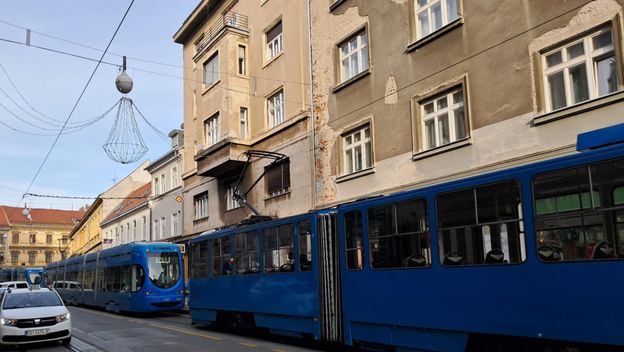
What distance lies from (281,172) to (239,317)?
357 inches

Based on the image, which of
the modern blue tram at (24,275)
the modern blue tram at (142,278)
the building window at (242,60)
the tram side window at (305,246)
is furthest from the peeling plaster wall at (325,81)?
the modern blue tram at (24,275)

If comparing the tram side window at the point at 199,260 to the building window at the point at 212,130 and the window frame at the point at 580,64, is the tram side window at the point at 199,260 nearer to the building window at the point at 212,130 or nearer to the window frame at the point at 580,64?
the window frame at the point at 580,64

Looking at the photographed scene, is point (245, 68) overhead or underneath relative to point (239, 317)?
overhead

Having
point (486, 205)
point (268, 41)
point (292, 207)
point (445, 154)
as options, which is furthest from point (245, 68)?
point (486, 205)

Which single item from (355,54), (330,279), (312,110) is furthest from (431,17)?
(330,279)

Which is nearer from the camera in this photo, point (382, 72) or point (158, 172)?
point (382, 72)

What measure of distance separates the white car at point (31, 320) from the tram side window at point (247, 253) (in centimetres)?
420

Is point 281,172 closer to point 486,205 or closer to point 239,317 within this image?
point 239,317

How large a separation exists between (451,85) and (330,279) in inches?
260

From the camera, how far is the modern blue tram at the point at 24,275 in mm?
57062

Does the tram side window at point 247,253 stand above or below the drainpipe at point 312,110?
below

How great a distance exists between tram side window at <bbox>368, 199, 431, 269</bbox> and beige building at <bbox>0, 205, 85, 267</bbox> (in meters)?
105

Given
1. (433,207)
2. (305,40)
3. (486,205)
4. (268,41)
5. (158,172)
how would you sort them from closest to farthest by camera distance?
(486,205) → (433,207) → (305,40) → (268,41) → (158,172)

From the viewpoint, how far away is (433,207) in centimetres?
873
